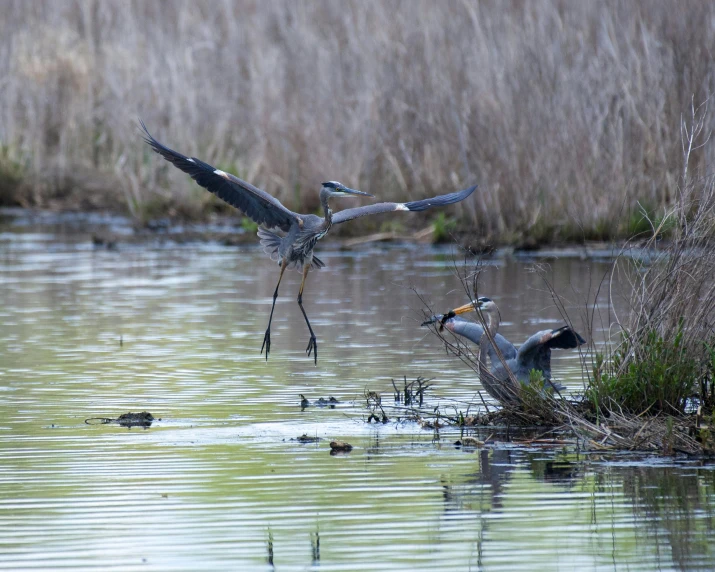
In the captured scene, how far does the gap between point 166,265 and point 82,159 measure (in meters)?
7.58

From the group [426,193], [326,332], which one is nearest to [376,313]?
[326,332]

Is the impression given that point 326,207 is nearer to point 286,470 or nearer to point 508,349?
point 508,349

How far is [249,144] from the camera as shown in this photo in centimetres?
2105

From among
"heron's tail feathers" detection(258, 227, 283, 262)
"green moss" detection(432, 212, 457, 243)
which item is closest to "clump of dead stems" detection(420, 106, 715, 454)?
"heron's tail feathers" detection(258, 227, 283, 262)

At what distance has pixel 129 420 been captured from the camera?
7691mm

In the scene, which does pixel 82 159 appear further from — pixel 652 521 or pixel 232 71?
pixel 652 521

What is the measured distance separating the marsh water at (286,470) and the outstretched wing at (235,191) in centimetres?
101

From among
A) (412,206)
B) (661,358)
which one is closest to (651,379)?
(661,358)

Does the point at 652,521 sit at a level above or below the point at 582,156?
below

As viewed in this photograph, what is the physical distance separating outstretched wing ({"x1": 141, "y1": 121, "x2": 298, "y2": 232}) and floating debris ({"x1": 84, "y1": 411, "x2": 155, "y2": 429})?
192 centimetres

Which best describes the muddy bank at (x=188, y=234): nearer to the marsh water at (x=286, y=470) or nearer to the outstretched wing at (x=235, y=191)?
the marsh water at (x=286, y=470)

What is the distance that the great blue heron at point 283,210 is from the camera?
370 inches

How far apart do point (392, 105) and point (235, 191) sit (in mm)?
8788

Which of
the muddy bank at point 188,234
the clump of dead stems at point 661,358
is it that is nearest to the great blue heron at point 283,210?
the clump of dead stems at point 661,358
